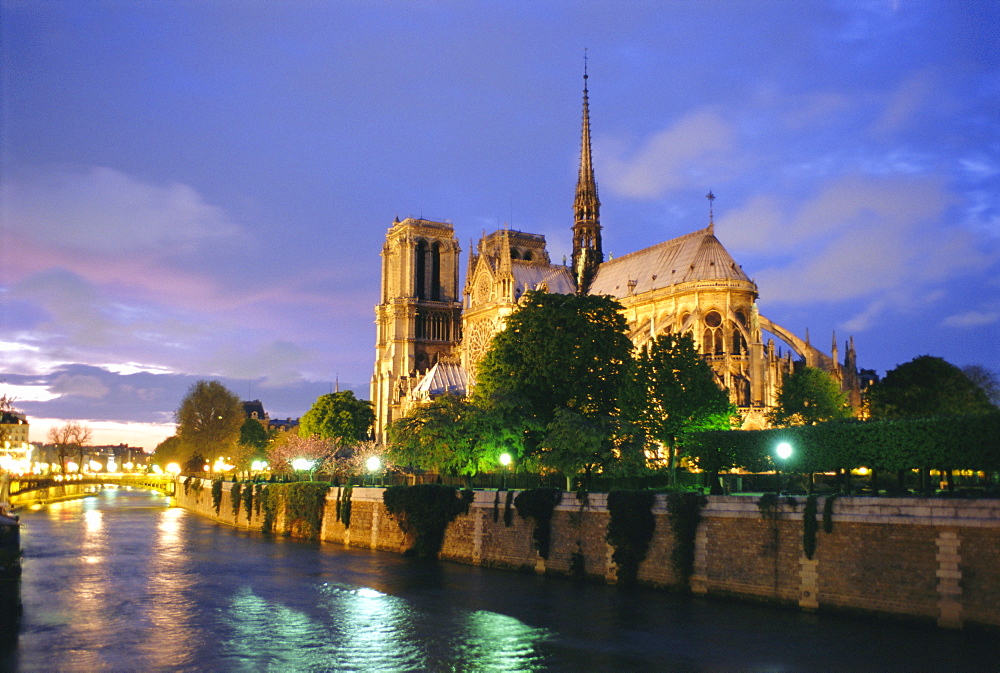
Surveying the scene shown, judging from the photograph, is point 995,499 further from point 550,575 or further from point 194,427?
point 194,427

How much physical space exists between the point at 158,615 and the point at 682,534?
1634 centimetres

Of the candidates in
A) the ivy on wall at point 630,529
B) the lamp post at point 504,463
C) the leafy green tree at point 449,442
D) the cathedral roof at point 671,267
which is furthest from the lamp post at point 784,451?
the cathedral roof at point 671,267

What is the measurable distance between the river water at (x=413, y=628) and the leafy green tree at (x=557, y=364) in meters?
13.1

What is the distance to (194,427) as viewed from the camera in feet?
386

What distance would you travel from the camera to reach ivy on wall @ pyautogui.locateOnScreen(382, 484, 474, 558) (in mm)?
41844

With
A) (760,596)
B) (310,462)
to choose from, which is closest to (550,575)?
(760,596)

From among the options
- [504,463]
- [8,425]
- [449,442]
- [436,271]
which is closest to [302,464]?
[449,442]

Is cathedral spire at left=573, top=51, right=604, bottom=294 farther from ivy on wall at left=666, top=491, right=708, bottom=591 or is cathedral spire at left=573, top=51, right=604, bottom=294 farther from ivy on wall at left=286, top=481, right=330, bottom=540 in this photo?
ivy on wall at left=666, top=491, right=708, bottom=591

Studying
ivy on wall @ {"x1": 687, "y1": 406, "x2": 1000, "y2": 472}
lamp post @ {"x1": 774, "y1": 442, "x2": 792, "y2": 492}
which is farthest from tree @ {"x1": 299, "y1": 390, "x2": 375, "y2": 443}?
lamp post @ {"x1": 774, "y1": 442, "x2": 792, "y2": 492}

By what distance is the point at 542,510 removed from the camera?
3669 centimetres

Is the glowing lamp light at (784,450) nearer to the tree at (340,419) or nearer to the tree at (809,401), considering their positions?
the tree at (809,401)

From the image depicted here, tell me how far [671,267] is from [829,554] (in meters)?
58.7

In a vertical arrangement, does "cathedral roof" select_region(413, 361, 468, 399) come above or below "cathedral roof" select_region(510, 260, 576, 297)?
below

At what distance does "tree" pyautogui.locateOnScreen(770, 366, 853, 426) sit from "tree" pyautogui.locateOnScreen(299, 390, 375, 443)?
2220 inches
